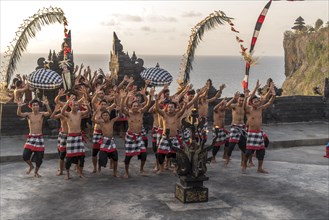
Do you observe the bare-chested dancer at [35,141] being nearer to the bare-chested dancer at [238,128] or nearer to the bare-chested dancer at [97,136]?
the bare-chested dancer at [97,136]

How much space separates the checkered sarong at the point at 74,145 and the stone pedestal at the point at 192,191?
9.28 feet

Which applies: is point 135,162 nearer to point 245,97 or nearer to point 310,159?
point 245,97

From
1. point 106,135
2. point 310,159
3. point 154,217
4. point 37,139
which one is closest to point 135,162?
point 106,135

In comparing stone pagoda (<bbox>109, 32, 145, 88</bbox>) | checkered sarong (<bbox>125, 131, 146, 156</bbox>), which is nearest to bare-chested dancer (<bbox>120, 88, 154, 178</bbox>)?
checkered sarong (<bbox>125, 131, 146, 156</bbox>)

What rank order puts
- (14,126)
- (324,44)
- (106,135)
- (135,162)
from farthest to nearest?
(324,44), (14,126), (135,162), (106,135)

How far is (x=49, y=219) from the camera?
727cm

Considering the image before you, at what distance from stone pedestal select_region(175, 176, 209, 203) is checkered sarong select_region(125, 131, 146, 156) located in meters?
2.13

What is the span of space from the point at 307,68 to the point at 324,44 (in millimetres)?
4279

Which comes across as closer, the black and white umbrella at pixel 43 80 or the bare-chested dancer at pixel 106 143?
the bare-chested dancer at pixel 106 143

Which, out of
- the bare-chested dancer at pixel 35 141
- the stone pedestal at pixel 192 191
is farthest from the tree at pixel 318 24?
the stone pedestal at pixel 192 191

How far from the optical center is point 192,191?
26.5 feet

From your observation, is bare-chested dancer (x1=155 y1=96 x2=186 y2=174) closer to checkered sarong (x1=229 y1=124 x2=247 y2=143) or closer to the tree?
checkered sarong (x1=229 y1=124 x2=247 y2=143)

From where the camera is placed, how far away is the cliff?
56816 millimetres

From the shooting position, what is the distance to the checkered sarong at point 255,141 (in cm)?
1050
